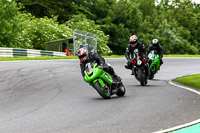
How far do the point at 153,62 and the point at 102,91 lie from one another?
6.38 metres

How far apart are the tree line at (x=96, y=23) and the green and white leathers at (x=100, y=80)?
30726 millimetres

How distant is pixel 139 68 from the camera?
1255cm

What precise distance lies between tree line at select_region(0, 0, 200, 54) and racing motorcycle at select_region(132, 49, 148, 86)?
1105 inches

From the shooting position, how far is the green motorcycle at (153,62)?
15.2 meters

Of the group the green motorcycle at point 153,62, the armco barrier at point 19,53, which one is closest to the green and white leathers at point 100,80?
the green motorcycle at point 153,62

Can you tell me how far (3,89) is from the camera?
1173 centimetres

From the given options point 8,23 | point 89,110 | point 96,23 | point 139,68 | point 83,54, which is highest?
point 96,23

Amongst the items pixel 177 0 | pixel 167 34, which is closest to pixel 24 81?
→ pixel 167 34

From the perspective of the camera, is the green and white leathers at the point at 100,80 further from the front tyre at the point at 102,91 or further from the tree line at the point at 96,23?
the tree line at the point at 96,23

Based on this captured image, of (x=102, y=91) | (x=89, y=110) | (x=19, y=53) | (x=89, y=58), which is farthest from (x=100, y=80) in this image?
(x=19, y=53)

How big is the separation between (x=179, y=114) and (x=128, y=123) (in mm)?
1224

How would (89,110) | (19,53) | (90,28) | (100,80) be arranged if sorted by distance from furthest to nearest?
(90,28) < (19,53) < (100,80) < (89,110)

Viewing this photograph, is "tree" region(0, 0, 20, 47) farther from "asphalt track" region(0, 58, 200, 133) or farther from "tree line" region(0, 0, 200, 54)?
"asphalt track" region(0, 58, 200, 133)

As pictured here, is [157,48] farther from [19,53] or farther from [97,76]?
[19,53]
